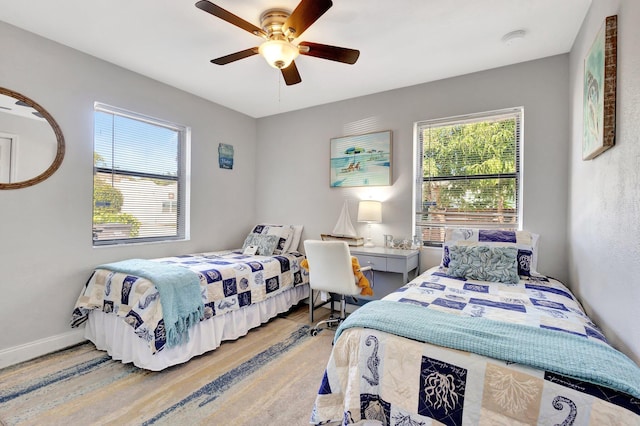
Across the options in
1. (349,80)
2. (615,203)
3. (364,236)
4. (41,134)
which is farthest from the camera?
(364,236)

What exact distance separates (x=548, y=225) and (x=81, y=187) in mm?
4112

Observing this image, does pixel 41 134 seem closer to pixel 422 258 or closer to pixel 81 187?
pixel 81 187

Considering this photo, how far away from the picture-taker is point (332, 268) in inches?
109

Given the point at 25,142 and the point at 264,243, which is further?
the point at 264,243

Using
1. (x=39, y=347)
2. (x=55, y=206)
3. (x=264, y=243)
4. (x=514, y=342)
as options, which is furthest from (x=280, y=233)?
(x=514, y=342)

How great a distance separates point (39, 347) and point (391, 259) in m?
3.03

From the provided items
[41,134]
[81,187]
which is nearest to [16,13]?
[41,134]

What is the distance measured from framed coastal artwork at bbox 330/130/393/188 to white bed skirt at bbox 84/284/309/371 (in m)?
1.69

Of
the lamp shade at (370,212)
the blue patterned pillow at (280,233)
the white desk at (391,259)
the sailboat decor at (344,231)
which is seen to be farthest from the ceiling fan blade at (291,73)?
the blue patterned pillow at (280,233)

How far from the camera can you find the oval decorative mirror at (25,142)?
7.55ft

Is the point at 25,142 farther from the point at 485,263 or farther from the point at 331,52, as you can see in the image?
the point at 485,263

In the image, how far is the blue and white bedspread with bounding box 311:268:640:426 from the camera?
1.02 meters

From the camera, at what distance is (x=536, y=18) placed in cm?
215

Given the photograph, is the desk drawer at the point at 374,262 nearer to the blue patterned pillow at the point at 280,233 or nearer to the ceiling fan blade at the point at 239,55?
the blue patterned pillow at the point at 280,233
